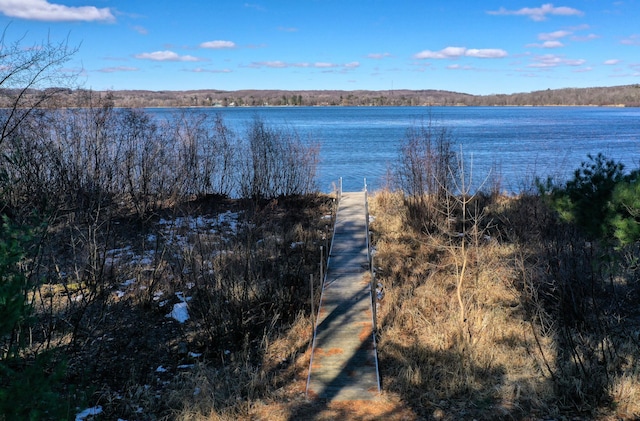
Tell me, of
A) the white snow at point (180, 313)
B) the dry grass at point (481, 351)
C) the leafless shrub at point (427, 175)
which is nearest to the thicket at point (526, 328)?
the dry grass at point (481, 351)

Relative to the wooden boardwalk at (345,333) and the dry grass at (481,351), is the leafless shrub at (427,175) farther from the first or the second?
the dry grass at (481,351)

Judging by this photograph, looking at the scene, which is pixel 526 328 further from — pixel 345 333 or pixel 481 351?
pixel 345 333

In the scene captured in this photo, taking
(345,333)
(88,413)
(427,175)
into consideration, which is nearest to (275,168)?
(427,175)

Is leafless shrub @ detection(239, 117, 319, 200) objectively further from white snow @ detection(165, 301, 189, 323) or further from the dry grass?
white snow @ detection(165, 301, 189, 323)

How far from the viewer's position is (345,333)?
785cm

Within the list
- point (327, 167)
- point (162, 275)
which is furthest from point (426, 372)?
point (327, 167)

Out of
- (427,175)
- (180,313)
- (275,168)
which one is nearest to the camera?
(180,313)

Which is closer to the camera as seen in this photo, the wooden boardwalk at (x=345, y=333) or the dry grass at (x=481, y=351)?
the dry grass at (x=481, y=351)

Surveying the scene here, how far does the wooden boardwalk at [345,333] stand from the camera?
21.5 feet

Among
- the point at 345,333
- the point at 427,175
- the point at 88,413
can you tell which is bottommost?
the point at 88,413

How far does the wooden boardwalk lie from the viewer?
655cm

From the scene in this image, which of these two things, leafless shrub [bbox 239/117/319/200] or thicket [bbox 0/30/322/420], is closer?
thicket [bbox 0/30/322/420]

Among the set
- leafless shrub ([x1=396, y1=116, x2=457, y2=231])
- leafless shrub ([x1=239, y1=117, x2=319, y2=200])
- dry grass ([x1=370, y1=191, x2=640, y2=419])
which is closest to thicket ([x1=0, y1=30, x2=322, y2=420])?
leafless shrub ([x1=239, y1=117, x2=319, y2=200])

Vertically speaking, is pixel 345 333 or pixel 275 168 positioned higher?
pixel 275 168
